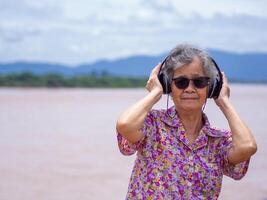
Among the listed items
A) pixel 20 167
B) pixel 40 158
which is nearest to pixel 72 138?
pixel 40 158

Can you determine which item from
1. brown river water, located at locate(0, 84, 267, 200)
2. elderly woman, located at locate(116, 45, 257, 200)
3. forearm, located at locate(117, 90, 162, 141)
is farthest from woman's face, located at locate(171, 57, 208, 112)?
brown river water, located at locate(0, 84, 267, 200)

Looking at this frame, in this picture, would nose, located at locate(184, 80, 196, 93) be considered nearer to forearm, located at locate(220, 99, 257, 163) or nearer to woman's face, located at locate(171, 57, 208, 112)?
woman's face, located at locate(171, 57, 208, 112)

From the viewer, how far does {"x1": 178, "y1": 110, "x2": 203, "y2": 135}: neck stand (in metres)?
2.63

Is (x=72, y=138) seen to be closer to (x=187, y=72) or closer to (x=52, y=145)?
(x=52, y=145)

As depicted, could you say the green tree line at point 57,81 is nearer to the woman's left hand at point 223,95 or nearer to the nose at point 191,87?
the woman's left hand at point 223,95

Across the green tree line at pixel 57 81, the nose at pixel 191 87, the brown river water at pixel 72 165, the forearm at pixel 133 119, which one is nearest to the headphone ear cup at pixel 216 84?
the nose at pixel 191 87

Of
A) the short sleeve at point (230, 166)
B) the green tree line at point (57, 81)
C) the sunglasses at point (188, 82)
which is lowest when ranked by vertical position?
the green tree line at point (57, 81)

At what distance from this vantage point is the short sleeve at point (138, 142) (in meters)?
2.57

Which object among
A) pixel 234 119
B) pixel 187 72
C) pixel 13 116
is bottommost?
pixel 13 116

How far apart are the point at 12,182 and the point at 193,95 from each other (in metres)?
6.00

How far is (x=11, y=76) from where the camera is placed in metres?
60.2

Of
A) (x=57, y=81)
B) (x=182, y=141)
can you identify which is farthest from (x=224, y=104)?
(x=57, y=81)

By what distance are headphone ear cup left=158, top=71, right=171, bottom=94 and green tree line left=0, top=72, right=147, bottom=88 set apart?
52789 millimetres

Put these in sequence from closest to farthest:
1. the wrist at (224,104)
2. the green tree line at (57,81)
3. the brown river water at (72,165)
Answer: the wrist at (224,104) < the brown river water at (72,165) < the green tree line at (57,81)
